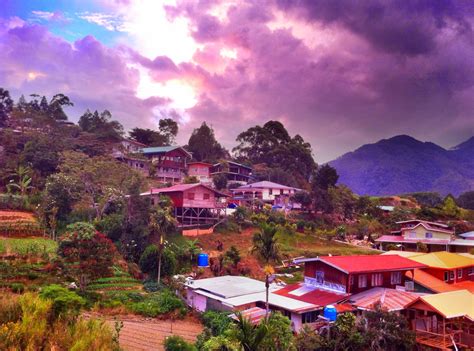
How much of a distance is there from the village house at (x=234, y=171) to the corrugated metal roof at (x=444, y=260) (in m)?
39.2

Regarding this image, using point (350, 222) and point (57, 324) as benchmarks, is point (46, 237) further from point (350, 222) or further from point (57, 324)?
point (350, 222)

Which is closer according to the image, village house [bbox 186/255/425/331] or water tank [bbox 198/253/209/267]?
village house [bbox 186/255/425/331]

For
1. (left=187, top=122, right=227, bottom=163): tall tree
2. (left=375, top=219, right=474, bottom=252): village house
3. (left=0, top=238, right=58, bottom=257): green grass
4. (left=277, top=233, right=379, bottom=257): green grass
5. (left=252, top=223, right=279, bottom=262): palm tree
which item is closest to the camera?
(left=0, top=238, right=58, bottom=257): green grass

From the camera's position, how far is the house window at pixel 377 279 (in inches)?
1025

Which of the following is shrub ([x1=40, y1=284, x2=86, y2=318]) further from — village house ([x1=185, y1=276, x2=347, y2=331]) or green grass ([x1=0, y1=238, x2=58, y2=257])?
green grass ([x1=0, y1=238, x2=58, y2=257])

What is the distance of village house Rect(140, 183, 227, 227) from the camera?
1722 inches

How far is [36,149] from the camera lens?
50.8 m

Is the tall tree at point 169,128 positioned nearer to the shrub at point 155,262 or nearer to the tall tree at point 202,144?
the tall tree at point 202,144

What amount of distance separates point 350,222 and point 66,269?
4273cm

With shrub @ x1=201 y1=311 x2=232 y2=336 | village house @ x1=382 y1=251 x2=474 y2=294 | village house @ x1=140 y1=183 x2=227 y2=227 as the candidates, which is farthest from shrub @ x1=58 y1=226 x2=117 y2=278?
village house @ x1=382 y1=251 x2=474 y2=294

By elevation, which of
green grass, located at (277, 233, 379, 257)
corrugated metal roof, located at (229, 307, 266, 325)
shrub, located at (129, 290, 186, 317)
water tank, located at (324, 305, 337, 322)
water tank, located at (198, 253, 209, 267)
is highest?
green grass, located at (277, 233, 379, 257)

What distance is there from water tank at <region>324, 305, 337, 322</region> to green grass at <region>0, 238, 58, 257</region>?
20022mm

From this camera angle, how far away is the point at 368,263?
87.8ft

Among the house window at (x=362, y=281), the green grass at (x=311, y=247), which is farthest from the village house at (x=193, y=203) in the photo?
the house window at (x=362, y=281)
